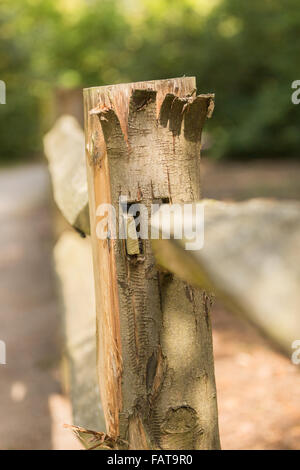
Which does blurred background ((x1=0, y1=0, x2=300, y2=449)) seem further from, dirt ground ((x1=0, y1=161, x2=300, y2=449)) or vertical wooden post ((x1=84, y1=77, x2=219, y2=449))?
vertical wooden post ((x1=84, y1=77, x2=219, y2=449))

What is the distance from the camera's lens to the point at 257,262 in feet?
2.89

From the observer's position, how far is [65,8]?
70.1 feet

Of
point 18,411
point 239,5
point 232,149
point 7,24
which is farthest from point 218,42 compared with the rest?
point 18,411

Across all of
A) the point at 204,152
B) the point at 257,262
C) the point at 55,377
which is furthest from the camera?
the point at 204,152

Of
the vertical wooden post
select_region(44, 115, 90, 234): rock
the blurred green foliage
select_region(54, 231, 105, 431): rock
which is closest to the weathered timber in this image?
the vertical wooden post

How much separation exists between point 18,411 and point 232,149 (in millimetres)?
9038

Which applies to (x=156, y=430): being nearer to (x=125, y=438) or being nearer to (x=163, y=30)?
(x=125, y=438)

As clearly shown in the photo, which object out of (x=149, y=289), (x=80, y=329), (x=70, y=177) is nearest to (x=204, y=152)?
(x=80, y=329)

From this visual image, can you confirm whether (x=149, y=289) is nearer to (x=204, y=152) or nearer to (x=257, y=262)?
(x=257, y=262)

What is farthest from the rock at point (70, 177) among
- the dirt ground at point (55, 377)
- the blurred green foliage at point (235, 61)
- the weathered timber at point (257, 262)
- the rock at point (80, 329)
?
the blurred green foliage at point (235, 61)

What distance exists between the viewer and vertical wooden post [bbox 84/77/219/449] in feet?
4.38

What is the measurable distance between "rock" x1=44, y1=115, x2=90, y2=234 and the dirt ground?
1.19m

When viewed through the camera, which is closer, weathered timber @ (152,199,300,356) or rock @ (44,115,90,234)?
weathered timber @ (152,199,300,356)

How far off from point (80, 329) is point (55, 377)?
108cm
